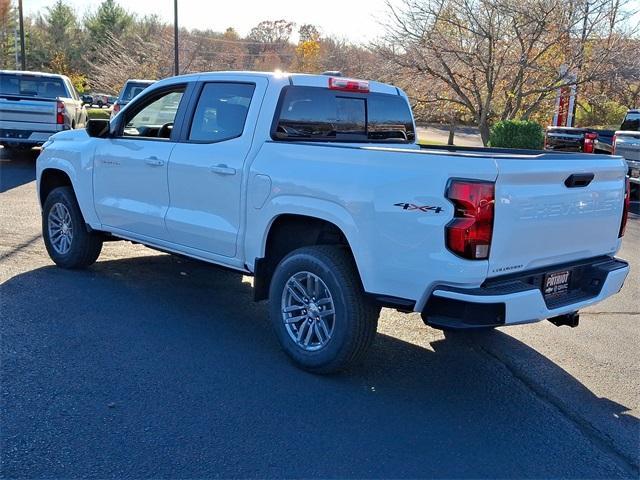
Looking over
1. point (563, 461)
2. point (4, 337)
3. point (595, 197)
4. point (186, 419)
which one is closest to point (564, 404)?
point (563, 461)

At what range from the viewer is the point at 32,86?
1546cm

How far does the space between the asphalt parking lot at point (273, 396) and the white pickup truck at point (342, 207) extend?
48 cm

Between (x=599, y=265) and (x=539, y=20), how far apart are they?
14.2 meters

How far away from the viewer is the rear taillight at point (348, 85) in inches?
212

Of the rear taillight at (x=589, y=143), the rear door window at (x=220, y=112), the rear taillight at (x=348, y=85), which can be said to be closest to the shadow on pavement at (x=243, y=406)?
the rear door window at (x=220, y=112)

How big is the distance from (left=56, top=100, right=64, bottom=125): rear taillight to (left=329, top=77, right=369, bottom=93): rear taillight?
34.0ft

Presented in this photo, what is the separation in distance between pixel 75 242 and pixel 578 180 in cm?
473

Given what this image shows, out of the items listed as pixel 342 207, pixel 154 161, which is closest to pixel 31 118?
pixel 154 161

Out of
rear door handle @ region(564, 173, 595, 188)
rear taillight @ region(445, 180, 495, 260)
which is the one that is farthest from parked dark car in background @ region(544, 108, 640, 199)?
rear taillight @ region(445, 180, 495, 260)

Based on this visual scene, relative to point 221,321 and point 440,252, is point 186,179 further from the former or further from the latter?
point 440,252

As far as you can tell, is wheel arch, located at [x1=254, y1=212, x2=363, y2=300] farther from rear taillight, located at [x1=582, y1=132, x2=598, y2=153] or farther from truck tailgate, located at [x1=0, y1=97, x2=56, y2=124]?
rear taillight, located at [x1=582, y1=132, x2=598, y2=153]

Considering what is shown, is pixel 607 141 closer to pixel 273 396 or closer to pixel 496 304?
pixel 496 304

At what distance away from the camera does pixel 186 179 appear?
17.6ft

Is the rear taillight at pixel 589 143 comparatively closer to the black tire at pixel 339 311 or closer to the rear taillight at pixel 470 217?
the black tire at pixel 339 311
